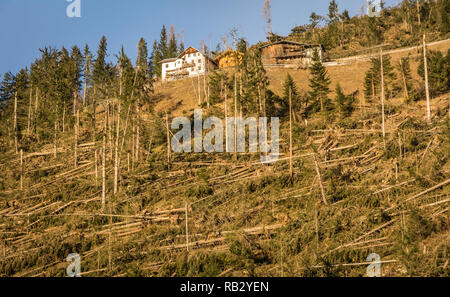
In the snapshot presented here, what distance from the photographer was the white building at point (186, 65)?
55.5 meters

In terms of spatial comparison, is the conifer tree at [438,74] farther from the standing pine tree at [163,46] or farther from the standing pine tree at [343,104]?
the standing pine tree at [163,46]

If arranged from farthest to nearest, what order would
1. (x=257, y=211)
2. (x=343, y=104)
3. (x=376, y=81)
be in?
(x=376, y=81) < (x=343, y=104) < (x=257, y=211)

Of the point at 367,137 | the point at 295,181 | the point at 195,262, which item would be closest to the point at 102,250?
the point at 195,262

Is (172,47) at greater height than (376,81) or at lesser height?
greater

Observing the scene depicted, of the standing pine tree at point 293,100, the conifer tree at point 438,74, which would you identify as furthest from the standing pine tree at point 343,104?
the conifer tree at point 438,74

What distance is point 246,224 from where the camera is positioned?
13.0 meters

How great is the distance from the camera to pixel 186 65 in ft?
188

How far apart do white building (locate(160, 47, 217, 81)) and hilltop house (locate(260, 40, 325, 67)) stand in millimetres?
11143

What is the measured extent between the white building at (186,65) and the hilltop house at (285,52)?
11143 mm

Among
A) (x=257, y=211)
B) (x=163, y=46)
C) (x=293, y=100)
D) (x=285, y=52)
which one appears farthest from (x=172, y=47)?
(x=257, y=211)

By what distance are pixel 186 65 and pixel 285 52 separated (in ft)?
65.0

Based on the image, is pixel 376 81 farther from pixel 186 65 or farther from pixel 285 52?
pixel 186 65

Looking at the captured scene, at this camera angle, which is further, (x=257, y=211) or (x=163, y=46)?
(x=163, y=46)

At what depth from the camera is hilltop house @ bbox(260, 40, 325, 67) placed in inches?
2067
